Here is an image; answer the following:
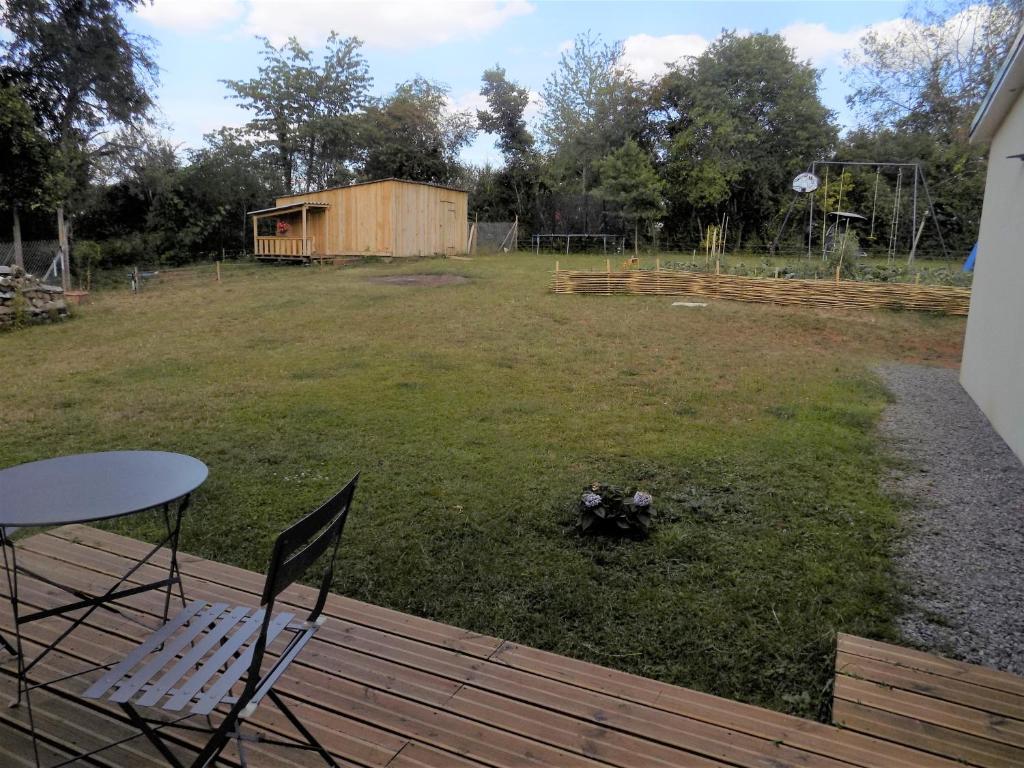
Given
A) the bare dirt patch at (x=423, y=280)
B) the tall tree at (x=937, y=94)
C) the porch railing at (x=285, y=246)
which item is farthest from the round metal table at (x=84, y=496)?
the tall tree at (x=937, y=94)

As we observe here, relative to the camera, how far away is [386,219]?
2239 cm

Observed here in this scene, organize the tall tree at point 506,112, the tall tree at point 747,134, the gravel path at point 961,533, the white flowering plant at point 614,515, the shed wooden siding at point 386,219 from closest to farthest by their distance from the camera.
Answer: the gravel path at point 961,533
the white flowering plant at point 614,515
the shed wooden siding at point 386,219
the tall tree at point 747,134
the tall tree at point 506,112

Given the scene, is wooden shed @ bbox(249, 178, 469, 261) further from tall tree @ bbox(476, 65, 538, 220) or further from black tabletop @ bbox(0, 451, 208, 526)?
black tabletop @ bbox(0, 451, 208, 526)

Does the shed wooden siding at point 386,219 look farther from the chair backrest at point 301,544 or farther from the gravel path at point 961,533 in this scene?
the chair backrest at point 301,544

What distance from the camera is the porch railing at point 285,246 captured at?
74.7 ft

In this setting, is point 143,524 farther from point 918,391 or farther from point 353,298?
point 353,298

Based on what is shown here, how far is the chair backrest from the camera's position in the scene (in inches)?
61.1

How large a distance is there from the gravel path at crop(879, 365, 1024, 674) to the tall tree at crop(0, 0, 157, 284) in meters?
18.0

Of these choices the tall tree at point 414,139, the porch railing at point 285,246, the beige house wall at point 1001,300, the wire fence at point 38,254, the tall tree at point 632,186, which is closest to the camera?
the beige house wall at point 1001,300

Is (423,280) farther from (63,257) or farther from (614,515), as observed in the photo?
(614,515)

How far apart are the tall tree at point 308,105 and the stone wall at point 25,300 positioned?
21063mm

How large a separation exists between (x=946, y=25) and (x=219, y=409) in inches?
1344

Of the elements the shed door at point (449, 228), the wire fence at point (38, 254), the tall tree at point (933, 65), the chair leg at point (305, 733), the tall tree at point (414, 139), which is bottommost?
the chair leg at point (305, 733)

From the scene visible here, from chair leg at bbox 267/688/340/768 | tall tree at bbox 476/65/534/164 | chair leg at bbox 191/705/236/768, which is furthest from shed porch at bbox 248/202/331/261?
chair leg at bbox 191/705/236/768
